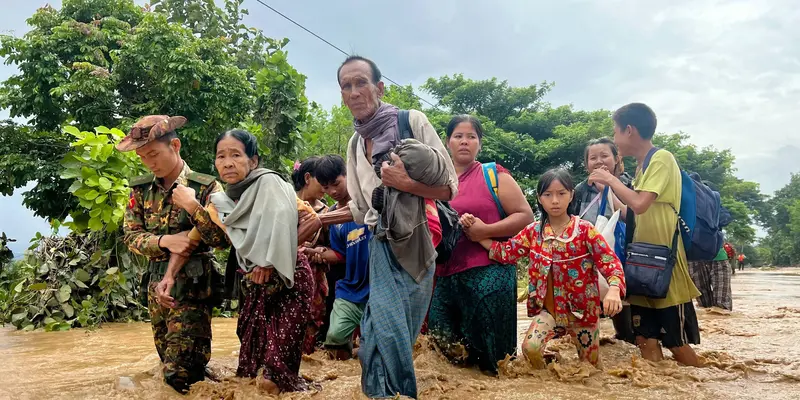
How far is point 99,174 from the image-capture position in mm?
6480

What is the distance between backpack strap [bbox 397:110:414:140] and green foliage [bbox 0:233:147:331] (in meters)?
5.64

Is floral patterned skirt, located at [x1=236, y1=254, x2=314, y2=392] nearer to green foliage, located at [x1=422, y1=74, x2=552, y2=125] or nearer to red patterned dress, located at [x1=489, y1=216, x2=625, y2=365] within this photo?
red patterned dress, located at [x1=489, y1=216, x2=625, y2=365]

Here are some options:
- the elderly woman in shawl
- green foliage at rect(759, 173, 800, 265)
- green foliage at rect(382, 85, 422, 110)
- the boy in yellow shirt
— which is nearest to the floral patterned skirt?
the elderly woman in shawl

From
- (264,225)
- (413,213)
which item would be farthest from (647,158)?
(264,225)

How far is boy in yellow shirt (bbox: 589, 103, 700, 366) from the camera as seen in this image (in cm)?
353

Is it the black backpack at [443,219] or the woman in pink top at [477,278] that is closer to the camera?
the black backpack at [443,219]

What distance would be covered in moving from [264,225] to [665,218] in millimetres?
2556

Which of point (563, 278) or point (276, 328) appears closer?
point (276, 328)

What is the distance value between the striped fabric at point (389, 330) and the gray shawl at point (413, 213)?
7 centimetres

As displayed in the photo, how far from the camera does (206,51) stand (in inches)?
619

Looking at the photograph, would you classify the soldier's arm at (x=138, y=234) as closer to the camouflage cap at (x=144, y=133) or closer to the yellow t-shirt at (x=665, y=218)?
the camouflage cap at (x=144, y=133)

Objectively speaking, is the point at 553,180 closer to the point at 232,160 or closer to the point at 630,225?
the point at 630,225

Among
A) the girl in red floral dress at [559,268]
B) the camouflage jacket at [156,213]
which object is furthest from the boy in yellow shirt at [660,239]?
the camouflage jacket at [156,213]

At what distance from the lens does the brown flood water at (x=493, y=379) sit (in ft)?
9.46
